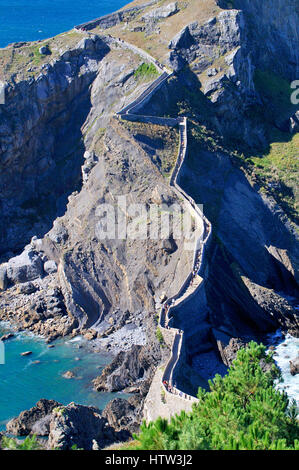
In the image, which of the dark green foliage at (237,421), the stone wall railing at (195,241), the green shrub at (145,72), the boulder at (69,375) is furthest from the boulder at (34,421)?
the green shrub at (145,72)

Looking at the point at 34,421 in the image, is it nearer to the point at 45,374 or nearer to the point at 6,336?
the point at 45,374

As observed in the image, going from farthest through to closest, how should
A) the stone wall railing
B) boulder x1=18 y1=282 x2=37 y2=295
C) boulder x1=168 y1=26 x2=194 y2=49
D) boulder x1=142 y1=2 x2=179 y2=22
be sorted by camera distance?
boulder x1=142 y1=2 x2=179 y2=22, boulder x1=168 y1=26 x2=194 y2=49, boulder x1=18 y1=282 x2=37 y2=295, the stone wall railing

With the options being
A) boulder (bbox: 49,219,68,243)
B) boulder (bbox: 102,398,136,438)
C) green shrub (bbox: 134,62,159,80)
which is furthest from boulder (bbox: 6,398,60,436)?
green shrub (bbox: 134,62,159,80)

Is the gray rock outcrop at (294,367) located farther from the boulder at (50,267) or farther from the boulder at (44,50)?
the boulder at (44,50)

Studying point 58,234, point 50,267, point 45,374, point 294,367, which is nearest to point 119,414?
point 45,374

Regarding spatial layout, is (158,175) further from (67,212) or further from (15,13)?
(15,13)

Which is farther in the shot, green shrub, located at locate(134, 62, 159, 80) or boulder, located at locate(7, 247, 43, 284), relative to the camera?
green shrub, located at locate(134, 62, 159, 80)

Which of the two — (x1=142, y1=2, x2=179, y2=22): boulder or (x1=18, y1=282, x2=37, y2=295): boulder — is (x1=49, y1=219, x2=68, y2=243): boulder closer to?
(x1=18, y1=282, x2=37, y2=295): boulder
